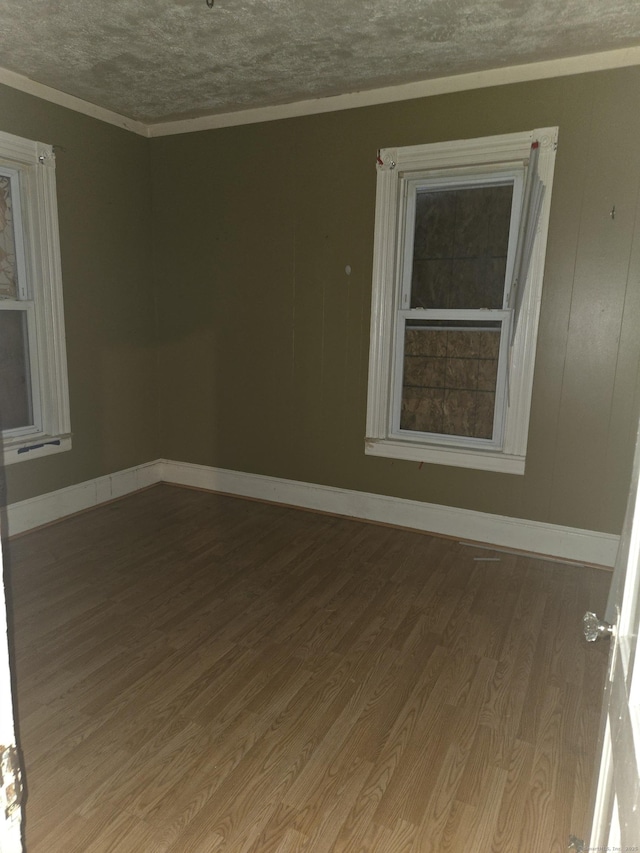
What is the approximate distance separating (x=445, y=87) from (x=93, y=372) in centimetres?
302

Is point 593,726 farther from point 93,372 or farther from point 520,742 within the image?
point 93,372

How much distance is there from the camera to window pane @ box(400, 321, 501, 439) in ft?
11.7

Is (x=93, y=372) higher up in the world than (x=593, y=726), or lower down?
higher up

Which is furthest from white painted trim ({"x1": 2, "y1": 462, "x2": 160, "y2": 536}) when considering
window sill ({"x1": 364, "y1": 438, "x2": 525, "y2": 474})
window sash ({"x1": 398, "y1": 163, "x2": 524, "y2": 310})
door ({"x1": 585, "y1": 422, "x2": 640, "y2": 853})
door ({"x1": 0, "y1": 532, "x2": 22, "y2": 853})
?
door ({"x1": 585, "y1": 422, "x2": 640, "y2": 853})

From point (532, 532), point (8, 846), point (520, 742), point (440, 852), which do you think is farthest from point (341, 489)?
point (8, 846)

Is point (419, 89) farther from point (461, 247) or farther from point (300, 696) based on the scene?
point (300, 696)

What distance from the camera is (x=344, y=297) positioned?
382 cm

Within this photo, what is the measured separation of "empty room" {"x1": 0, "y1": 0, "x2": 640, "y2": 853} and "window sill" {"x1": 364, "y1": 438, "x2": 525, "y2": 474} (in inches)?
0.8

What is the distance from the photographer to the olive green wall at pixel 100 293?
367cm

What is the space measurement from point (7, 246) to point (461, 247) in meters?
2.87

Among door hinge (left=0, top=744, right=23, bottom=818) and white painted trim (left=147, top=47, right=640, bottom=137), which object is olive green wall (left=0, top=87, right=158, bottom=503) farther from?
door hinge (left=0, top=744, right=23, bottom=818)

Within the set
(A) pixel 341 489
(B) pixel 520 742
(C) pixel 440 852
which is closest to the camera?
(C) pixel 440 852

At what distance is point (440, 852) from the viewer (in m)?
1.53

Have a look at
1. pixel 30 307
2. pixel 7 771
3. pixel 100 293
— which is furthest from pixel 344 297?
pixel 7 771
